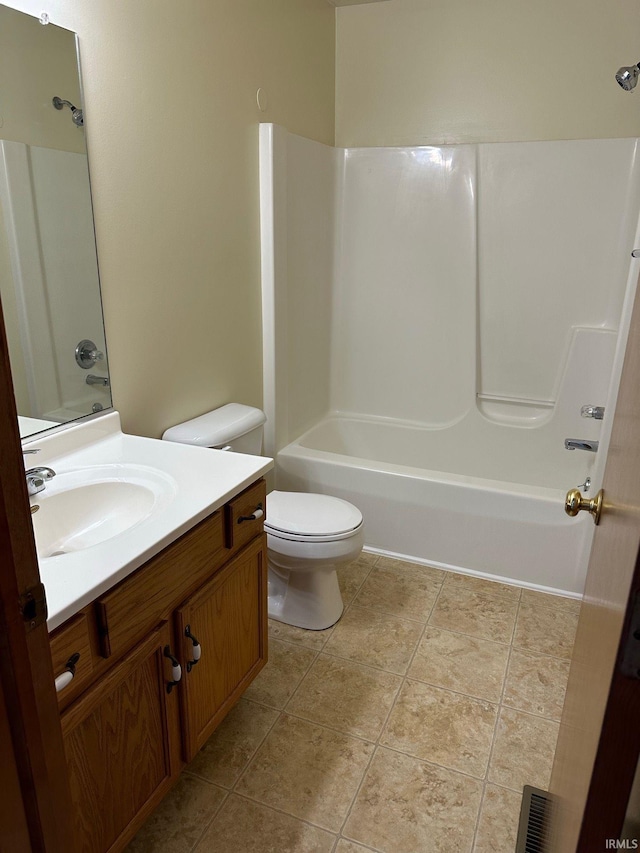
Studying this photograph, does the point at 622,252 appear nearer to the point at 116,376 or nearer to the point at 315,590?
the point at 315,590

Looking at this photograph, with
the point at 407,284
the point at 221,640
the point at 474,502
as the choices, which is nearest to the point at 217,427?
the point at 221,640

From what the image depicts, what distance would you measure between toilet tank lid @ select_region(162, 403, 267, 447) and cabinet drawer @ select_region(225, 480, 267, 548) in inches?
19.0

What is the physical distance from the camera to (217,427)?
2205mm

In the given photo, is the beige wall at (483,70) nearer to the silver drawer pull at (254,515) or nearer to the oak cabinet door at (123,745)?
the silver drawer pull at (254,515)

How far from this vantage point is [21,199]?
1538mm

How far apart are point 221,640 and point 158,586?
1.21 feet

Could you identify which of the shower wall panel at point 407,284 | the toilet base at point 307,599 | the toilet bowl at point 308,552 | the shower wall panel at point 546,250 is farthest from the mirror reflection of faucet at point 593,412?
the toilet base at point 307,599

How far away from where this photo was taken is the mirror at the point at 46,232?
1.48 m

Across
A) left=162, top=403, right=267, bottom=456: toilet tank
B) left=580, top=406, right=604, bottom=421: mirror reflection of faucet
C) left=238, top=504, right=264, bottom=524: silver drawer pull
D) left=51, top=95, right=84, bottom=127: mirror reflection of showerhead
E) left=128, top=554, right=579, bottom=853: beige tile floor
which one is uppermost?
left=51, top=95, right=84, bottom=127: mirror reflection of showerhead

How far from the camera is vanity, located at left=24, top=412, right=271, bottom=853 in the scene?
1134mm

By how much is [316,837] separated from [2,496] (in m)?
1.33

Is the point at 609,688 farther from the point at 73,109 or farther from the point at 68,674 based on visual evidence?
the point at 73,109

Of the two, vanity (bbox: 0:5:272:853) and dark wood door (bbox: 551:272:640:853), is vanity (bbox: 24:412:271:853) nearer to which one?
vanity (bbox: 0:5:272:853)

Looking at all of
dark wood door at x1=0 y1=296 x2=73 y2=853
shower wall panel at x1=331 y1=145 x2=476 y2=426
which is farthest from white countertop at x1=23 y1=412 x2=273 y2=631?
shower wall panel at x1=331 y1=145 x2=476 y2=426
